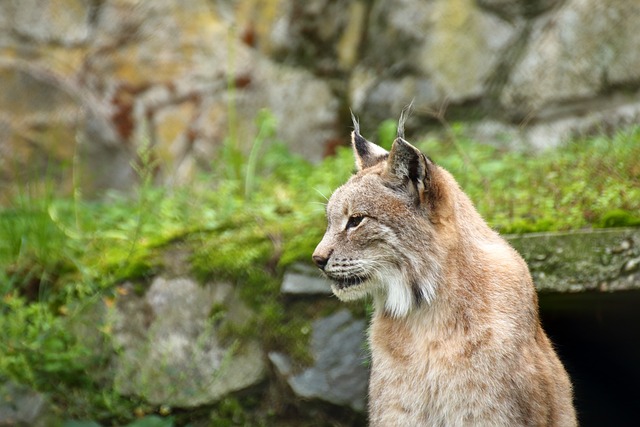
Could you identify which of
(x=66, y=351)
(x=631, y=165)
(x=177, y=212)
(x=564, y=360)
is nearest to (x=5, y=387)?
(x=66, y=351)

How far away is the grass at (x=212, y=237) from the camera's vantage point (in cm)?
480

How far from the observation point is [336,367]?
184 inches

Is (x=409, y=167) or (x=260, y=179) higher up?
(x=260, y=179)

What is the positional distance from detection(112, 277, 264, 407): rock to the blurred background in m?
0.01

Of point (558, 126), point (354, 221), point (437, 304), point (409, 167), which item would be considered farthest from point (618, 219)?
point (558, 126)

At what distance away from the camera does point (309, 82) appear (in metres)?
7.29

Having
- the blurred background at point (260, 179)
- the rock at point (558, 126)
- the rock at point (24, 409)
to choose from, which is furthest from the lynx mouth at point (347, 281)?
the rock at point (558, 126)

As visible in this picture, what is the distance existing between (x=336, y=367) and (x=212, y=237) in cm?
126

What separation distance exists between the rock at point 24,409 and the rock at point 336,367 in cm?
148

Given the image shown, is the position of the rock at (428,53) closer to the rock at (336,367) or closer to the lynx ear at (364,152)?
the rock at (336,367)

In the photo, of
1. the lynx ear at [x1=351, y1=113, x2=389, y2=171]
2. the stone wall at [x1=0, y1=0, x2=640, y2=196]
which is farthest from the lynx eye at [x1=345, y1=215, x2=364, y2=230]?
the stone wall at [x1=0, y1=0, x2=640, y2=196]

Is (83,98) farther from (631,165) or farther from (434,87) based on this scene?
(631,165)

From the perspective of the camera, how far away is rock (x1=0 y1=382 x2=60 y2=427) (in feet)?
16.0

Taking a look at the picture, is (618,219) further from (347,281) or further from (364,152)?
(347,281)
